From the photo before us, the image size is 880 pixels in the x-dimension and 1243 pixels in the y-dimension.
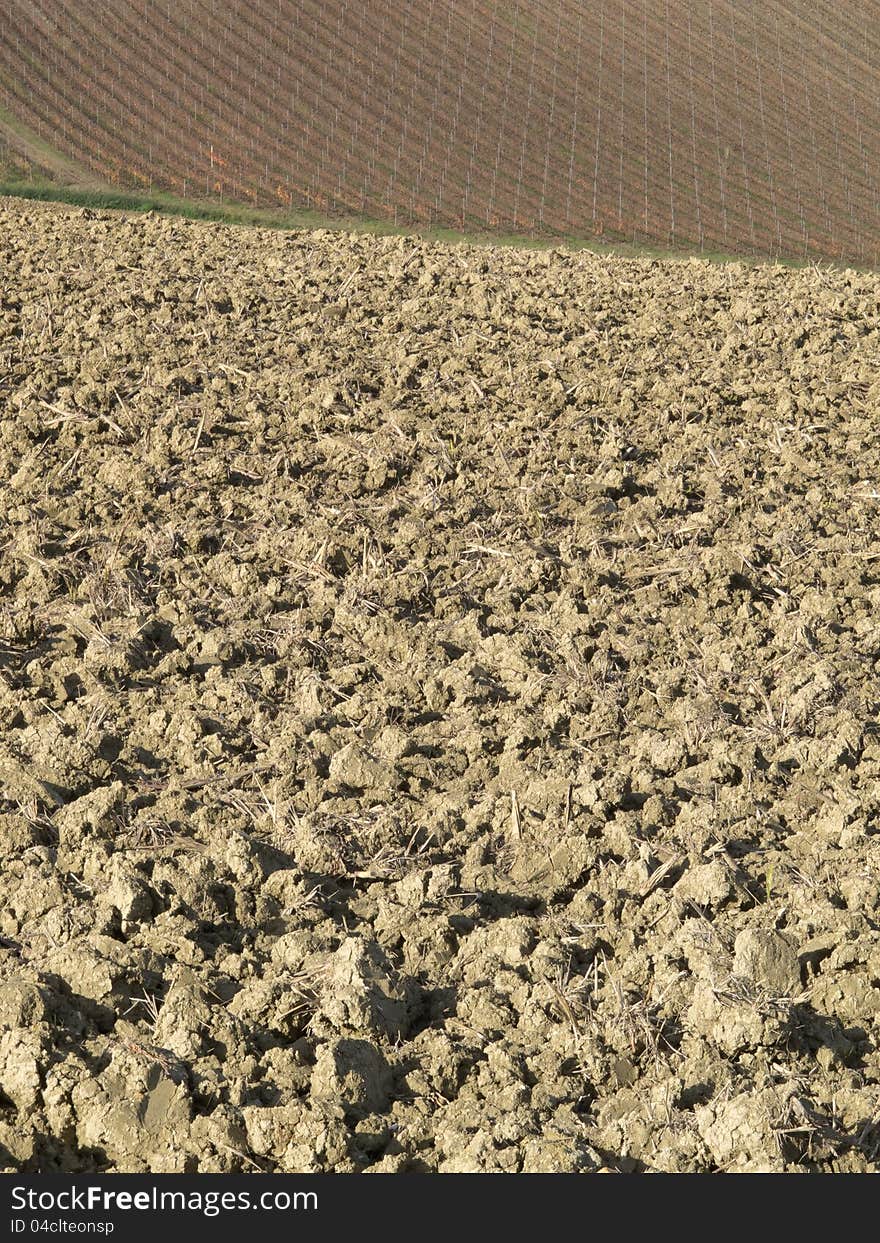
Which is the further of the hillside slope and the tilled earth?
the hillside slope

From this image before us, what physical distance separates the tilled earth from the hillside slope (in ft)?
56.6

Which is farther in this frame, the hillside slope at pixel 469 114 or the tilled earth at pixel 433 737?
the hillside slope at pixel 469 114

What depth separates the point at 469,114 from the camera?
97.5ft

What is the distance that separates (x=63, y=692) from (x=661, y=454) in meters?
4.03

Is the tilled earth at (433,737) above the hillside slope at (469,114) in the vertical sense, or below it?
above

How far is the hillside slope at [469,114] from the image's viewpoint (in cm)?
2634

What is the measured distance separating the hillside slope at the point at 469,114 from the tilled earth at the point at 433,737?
56.6 ft

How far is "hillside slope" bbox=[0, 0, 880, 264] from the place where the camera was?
26344 mm

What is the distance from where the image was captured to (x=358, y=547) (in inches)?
273

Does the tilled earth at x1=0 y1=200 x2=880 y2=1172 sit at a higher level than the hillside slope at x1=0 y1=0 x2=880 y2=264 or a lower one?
higher

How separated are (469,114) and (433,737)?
26789 mm

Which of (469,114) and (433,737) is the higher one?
(433,737)

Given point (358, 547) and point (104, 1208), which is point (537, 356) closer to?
point (358, 547)

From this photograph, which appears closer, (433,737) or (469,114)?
(433,737)
